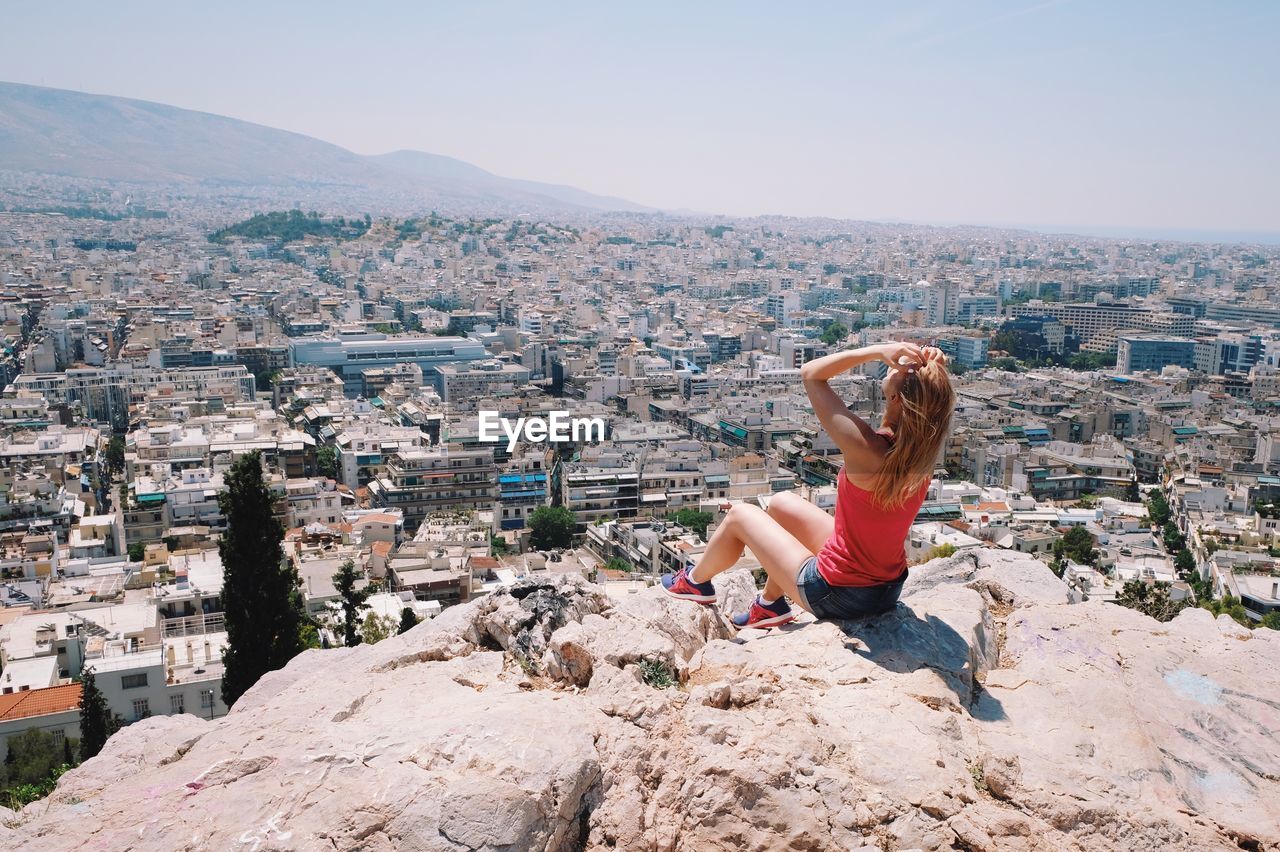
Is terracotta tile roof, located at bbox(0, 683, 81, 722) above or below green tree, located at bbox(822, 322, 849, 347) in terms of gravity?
above

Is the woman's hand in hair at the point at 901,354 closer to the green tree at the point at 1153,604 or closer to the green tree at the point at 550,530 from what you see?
the green tree at the point at 1153,604

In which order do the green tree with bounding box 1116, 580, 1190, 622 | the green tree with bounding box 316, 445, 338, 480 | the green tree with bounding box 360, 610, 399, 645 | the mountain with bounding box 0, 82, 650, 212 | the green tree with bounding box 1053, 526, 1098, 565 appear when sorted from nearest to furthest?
1. the green tree with bounding box 1116, 580, 1190, 622
2. the green tree with bounding box 360, 610, 399, 645
3. the green tree with bounding box 1053, 526, 1098, 565
4. the green tree with bounding box 316, 445, 338, 480
5. the mountain with bounding box 0, 82, 650, 212

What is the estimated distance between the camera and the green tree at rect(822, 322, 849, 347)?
160ft

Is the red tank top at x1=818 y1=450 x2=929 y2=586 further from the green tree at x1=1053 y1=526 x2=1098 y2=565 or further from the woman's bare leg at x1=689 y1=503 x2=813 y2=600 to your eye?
the green tree at x1=1053 y1=526 x2=1098 y2=565

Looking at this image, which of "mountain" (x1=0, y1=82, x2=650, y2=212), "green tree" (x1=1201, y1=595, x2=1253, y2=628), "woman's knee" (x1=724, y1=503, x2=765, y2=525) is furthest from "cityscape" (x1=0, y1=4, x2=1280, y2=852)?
"mountain" (x1=0, y1=82, x2=650, y2=212)

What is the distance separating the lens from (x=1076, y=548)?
17.1 metres

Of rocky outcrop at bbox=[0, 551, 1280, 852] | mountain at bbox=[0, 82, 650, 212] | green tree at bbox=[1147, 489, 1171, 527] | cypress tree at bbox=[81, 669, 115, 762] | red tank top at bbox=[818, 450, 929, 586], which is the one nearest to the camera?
rocky outcrop at bbox=[0, 551, 1280, 852]

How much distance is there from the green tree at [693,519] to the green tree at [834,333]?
28.7 m

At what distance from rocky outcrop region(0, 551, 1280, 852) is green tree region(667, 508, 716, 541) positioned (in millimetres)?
15859

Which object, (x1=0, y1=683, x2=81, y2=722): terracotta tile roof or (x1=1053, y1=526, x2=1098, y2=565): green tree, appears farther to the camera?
(x1=1053, y1=526, x2=1098, y2=565): green tree

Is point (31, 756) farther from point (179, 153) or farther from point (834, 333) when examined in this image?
point (179, 153)

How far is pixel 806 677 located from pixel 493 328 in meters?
46.8

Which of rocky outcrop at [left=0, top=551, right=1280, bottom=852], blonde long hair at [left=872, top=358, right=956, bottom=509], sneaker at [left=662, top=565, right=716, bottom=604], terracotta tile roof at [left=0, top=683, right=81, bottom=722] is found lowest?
terracotta tile roof at [left=0, top=683, right=81, bottom=722]

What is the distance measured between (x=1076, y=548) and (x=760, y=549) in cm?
1585
